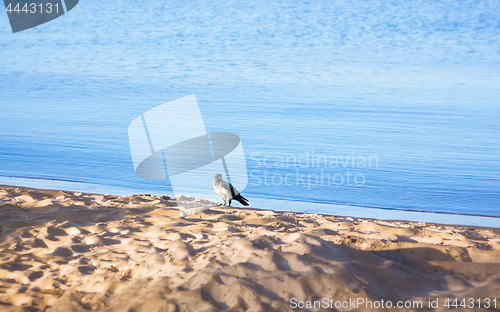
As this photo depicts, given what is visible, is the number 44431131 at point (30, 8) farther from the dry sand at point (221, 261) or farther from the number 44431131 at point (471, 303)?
the number 44431131 at point (471, 303)

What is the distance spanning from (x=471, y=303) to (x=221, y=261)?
1474 mm

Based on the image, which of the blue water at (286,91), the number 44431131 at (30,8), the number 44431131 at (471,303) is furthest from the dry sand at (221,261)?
the number 44431131 at (30,8)

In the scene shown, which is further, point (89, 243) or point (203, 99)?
point (203, 99)

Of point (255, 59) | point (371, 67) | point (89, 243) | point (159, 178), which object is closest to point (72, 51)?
point (255, 59)

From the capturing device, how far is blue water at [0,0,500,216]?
20.2 ft

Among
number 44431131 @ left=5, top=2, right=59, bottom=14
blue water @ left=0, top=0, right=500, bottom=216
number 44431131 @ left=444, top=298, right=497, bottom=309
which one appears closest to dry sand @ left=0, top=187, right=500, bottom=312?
number 44431131 @ left=444, top=298, right=497, bottom=309

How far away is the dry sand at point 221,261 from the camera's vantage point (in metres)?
2.67

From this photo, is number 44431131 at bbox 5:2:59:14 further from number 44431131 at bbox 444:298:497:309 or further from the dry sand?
number 44431131 at bbox 444:298:497:309

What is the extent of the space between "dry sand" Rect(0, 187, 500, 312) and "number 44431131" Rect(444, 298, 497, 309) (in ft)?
0.15

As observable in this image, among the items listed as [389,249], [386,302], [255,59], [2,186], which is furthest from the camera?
[255,59]

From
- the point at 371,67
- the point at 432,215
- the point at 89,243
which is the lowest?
the point at 371,67

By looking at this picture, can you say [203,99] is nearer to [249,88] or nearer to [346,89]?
[249,88]

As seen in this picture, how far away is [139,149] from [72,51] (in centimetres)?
1646

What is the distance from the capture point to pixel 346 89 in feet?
45.0
